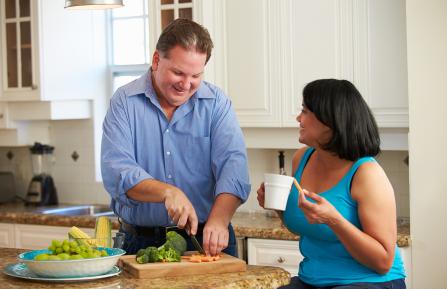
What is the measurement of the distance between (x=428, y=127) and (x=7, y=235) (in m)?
2.56

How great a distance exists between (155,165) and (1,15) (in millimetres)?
2721

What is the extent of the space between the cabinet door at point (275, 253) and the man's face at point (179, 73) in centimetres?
144

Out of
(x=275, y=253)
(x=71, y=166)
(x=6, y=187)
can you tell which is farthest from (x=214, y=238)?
(x=6, y=187)

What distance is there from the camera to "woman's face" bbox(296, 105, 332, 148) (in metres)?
2.66

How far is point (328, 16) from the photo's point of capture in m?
4.19

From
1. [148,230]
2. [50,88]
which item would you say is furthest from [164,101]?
[50,88]

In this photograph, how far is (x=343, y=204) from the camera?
8.52ft

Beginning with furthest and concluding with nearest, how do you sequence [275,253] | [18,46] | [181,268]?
1. [18,46]
2. [275,253]
3. [181,268]

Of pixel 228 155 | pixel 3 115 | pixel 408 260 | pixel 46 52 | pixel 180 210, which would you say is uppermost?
pixel 46 52

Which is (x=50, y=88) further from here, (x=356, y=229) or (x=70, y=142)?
(x=356, y=229)

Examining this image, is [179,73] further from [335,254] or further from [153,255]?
[335,254]

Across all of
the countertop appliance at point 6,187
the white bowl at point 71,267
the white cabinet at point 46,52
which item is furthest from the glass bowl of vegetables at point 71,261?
the countertop appliance at point 6,187

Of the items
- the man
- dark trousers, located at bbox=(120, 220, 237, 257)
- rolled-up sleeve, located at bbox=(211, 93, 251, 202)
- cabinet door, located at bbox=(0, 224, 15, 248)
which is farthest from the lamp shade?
cabinet door, located at bbox=(0, 224, 15, 248)

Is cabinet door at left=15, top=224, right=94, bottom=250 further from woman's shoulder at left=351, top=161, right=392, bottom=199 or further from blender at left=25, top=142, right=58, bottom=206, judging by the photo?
woman's shoulder at left=351, top=161, right=392, bottom=199
